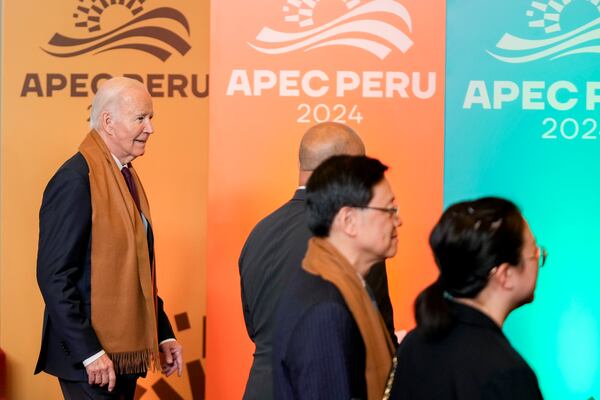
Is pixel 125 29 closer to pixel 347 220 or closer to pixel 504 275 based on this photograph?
pixel 347 220

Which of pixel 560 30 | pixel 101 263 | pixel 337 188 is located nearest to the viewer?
pixel 337 188

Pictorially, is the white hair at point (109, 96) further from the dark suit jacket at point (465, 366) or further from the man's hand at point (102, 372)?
the dark suit jacket at point (465, 366)

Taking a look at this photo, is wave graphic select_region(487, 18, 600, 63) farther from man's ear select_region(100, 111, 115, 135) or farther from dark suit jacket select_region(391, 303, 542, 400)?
dark suit jacket select_region(391, 303, 542, 400)

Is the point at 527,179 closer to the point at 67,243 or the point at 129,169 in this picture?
the point at 129,169

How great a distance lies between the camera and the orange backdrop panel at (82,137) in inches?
202

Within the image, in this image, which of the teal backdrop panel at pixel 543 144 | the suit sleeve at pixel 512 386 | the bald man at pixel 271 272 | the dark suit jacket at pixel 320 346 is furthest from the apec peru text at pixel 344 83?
the suit sleeve at pixel 512 386

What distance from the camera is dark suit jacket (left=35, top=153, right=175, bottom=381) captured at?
310cm

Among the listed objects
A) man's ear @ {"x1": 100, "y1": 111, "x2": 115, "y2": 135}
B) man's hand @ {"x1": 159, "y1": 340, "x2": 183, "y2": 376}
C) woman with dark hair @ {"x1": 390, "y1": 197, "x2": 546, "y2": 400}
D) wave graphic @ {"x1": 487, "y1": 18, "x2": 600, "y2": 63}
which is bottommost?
man's hand @ {"x1": 159, "y1": 340, "x2": 183, "y2": 376}

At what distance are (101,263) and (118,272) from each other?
74 mm

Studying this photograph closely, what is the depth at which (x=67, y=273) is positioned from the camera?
3121 millimetres

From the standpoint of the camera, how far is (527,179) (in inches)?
165

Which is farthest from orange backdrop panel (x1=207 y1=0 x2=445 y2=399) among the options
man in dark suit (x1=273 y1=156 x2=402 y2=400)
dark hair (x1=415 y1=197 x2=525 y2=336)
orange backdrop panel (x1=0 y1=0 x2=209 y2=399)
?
dark hair (x1=415 y1=197 x2=525 y2=336)

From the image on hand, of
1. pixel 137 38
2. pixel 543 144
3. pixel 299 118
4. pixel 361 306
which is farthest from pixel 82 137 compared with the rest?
pixel 361 306

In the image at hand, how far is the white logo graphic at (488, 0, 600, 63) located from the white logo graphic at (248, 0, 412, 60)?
20.6 inches
